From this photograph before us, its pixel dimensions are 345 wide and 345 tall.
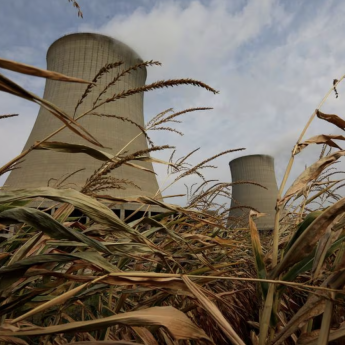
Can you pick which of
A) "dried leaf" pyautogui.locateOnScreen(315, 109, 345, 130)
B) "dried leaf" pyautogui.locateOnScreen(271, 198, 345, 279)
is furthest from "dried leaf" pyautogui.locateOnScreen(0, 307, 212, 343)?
"dried leaf" pyautogui.locateOnScreen(315, 109, 345, 130)

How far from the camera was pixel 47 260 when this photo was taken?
0.41 meters

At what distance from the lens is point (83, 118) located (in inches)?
279

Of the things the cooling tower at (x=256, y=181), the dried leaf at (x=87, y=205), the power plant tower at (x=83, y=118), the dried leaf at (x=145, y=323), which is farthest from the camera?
the cooling tower at (x=256, y=181)

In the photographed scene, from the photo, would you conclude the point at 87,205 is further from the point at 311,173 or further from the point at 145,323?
the point at 311,173

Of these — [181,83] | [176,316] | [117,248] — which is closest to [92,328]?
[176,316]

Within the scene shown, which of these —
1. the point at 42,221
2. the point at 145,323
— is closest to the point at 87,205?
the point at 42,221

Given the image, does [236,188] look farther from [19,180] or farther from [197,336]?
[197,336]

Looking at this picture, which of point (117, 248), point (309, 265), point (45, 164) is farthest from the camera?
point (45, 164)

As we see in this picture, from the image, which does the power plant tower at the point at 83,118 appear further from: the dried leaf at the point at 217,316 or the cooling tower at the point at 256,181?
the dried leaf at the point at 217,316

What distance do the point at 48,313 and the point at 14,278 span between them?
245mm

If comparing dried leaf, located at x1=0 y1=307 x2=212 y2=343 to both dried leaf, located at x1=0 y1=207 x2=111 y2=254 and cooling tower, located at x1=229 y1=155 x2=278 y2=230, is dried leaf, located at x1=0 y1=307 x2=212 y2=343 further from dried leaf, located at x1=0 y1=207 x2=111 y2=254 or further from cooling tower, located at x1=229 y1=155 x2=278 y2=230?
cooling tower, located at x1=229 y1=155 x2=278 y2=230

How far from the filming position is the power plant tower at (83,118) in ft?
23.3

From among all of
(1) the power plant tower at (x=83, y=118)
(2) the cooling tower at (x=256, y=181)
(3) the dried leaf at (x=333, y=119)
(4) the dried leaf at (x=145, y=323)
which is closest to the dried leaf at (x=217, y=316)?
(4) the dried leaf at (x=145, y=323)

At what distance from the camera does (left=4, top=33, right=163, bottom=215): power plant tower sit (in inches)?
279
